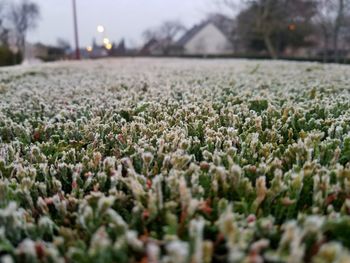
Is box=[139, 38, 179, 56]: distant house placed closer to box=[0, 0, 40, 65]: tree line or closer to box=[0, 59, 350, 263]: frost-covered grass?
box=[0, 0, 40, 65]: tree line

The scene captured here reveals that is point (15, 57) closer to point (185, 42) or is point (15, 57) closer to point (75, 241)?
point (75, 241)

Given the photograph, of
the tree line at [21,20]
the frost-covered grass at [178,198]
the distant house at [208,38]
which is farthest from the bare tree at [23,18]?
the frost-covered grass at [178,198]

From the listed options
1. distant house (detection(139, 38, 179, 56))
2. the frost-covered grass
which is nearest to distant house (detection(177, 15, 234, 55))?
distant house (detection(139, 38, 179, 56))

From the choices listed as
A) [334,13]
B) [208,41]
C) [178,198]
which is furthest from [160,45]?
[178,198]

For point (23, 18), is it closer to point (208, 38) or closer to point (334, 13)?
point (208, 38)

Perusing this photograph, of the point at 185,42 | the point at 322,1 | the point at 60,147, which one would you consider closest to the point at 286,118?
the point at 60,147

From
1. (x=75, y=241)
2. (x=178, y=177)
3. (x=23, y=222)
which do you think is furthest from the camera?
(x=178, y=177)
